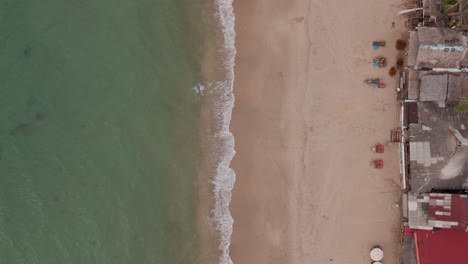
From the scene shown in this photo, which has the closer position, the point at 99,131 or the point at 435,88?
the point at 435,88

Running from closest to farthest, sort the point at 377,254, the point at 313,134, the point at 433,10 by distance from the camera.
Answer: the point at 433,10, the point at 377,254, the point at 313,134

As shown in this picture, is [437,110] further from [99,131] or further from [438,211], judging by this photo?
[99,131]

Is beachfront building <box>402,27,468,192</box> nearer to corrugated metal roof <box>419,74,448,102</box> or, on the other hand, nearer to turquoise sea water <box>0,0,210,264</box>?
corrugated metal roof <box>419,74,448,102</box>

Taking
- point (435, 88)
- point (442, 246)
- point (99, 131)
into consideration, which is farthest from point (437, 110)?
point (99, 131)

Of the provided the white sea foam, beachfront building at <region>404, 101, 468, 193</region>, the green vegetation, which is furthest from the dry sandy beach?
the green vegetation

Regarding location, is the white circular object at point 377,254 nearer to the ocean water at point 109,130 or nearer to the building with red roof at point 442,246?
the building with red roof at point 442,246

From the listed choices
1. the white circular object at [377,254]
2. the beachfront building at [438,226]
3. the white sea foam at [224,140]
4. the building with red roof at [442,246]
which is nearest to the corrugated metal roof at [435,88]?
the beachfront building at [438,226]

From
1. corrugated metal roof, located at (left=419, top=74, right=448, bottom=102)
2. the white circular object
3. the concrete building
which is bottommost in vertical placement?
the white circular object
